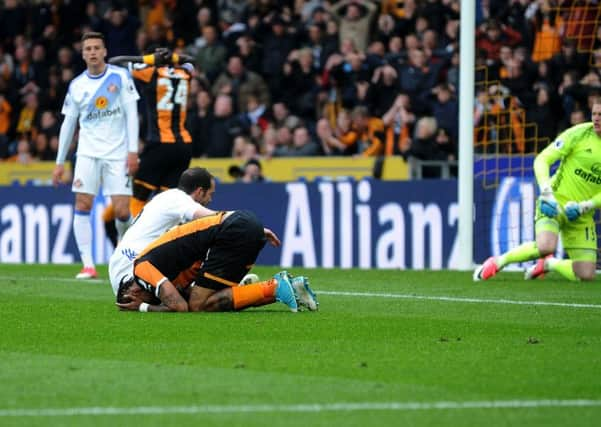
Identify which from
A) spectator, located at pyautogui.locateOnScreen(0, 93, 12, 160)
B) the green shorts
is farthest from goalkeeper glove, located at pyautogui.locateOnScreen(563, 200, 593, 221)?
spectator, located at pyautogui.locateOnScreen(0, 93, 12, 160)

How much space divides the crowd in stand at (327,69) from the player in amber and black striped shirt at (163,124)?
13.0 ft

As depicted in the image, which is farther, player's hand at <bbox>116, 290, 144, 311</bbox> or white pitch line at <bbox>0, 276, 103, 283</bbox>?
white pitch line at <bbox>0, 276, 103, 283</bbox>

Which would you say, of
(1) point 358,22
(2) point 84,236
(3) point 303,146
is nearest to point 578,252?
(2) point 84,236

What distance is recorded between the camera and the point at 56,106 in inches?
893

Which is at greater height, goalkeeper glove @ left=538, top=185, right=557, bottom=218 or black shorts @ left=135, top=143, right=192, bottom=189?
black shorts @ left=135, top=143, right=192, bottom=189

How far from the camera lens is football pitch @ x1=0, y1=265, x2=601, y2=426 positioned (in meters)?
5.64

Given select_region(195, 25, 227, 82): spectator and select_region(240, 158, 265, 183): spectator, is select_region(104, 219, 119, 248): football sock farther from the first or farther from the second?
A: select_region(195, 25, 227, 82): spectator

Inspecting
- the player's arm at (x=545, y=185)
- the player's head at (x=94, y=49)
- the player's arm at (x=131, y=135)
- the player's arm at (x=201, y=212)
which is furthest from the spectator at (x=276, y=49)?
the player's arm at (x=201, y=212)

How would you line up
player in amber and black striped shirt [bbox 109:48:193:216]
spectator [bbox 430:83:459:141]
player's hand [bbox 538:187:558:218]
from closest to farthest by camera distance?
player's hand [bbox 538:187:558:218], player in amber and black striped shirt [bbox 109:48:193:216], spectator [bbox 430:83:459:141]

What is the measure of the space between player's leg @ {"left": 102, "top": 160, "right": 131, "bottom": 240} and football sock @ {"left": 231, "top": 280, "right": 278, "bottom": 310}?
4.47m

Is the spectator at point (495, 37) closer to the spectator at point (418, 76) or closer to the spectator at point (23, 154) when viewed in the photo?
the spectator at point (418, 76)

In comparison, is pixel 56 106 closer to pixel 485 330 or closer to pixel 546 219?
pixel 546 219

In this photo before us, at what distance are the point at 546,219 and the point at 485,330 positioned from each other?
184 inches

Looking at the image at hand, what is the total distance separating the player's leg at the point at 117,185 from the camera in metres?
13.9
